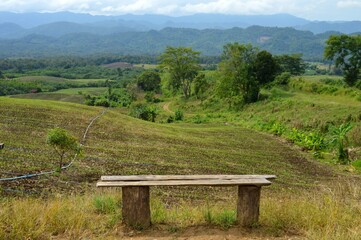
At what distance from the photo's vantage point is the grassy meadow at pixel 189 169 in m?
5.60

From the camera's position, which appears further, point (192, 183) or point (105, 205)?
point (105, 205)

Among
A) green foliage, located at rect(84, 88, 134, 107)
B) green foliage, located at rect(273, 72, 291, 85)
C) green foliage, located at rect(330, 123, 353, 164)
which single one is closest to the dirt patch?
green foliage, located at rect(330, 123, 353, 164)

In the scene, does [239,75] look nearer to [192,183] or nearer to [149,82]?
[192,183]

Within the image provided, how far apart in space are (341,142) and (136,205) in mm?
17839

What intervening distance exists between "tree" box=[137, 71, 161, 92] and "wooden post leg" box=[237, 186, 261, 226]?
77950 millimetres

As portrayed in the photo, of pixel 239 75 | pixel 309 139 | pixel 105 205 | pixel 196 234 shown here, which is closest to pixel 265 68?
pixel 239 75

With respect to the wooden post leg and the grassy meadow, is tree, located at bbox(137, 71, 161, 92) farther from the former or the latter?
the wooden post leg

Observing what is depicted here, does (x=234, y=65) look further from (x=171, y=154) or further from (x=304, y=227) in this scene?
(x=304, y=227)

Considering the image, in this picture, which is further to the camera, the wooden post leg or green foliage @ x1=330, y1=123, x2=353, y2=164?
green foliage @ x1=330, y1=123, x2=353, y2=164

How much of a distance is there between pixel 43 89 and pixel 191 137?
7772 cm

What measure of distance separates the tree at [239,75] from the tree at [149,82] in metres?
39.8

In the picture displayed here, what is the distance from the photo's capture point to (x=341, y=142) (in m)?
20.7

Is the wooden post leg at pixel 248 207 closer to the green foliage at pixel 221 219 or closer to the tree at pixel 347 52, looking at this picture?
the green foliage at pixel 221 219

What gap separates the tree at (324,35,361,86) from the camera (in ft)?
159
